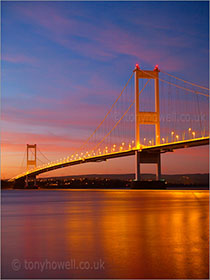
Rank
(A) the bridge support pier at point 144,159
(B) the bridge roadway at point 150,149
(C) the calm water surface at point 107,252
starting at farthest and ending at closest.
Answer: (A) the bridge support pier at point 144,159 < (B) the bridge roadway at point 150,149 < (C) the calm water surface at point 107,252

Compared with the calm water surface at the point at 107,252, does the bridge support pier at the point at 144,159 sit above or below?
above

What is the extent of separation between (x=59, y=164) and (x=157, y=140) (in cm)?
1498

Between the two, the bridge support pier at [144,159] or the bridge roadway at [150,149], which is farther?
the bridge support pier at [144,159]

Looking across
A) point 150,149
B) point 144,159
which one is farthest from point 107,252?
point 144,159

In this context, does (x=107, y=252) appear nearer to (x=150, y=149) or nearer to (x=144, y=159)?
(x=150, y=149)

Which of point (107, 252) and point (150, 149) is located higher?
point (150, 149)

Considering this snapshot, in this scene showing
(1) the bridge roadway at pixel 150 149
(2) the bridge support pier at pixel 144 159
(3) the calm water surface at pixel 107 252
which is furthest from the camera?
(2) the bridge support pier at pixel 144 159

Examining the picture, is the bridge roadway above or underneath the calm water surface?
above

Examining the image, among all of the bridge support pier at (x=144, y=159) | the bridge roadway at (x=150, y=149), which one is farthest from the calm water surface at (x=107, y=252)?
the bridge support pier at (x=144, y=159)

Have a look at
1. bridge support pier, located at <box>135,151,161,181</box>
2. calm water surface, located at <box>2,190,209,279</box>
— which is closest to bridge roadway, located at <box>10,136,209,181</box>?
bridge support pier, located at <box>135,151,161,181</box>

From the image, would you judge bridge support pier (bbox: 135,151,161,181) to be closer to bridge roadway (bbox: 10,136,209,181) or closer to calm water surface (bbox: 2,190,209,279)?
bridge roadway (bbox: 10,136,209,181)

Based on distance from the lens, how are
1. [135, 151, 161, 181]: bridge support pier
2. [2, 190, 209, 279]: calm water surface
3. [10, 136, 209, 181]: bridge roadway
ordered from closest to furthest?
[2, 190, 209, 279]: calm water surface < [10, 136, 209, 181]: bridge roadway < [135, 151, 161, 181]: bridge support pier

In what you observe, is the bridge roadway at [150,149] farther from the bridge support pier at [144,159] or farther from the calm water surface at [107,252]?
the calm water surface at [107,252]

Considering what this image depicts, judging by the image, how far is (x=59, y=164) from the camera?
5391 centimetres
